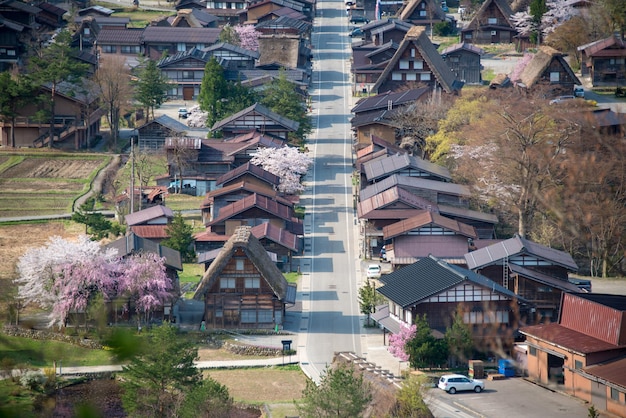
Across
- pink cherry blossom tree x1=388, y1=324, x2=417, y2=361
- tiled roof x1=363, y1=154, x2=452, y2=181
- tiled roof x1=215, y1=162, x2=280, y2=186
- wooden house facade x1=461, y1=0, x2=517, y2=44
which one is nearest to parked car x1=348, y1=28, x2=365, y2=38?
wooden house facade x1=461, y1=0, x2=517, y2=44

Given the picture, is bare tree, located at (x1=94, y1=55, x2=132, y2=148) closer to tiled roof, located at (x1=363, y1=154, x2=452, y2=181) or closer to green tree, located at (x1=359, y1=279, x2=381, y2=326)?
tiled roof, located at (x1=363, y1=154, x2=452, y2=181)

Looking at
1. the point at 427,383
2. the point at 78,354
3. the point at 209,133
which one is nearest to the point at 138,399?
the point at 427,383

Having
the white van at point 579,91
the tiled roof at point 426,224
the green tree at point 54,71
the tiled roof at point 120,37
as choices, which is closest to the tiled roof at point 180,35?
the tiled roof at point 120,37

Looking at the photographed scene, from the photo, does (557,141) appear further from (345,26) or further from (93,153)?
(345,26)

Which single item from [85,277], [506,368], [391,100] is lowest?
[506,368]

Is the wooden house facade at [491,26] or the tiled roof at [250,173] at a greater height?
the wooden house facade at [491,26]

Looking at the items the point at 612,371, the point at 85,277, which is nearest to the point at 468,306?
the point at 612,371

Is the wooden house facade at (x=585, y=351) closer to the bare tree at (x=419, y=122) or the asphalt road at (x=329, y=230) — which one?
the asphalt road at (x=329, y=230)

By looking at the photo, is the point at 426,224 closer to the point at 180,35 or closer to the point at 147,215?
the point at 147,215
